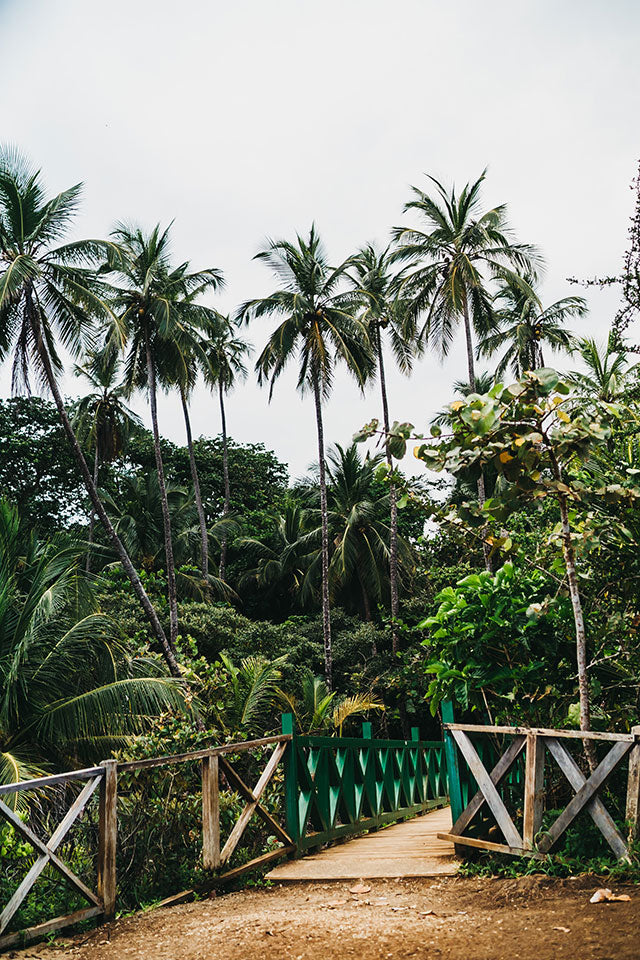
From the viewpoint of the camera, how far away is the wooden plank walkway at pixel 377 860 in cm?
588

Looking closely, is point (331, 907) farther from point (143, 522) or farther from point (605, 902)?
point (143, 522)

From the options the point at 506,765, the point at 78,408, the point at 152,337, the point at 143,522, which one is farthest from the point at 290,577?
the point at 506,765

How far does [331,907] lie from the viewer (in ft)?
16.8

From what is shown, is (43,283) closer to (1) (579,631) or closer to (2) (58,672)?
(2) (58,672)

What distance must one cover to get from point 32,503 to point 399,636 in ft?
50.6

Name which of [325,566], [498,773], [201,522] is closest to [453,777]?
[498,773]

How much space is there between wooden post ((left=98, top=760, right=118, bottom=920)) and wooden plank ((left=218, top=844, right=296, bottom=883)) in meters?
A: 0.93

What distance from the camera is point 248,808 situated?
6.47 meters

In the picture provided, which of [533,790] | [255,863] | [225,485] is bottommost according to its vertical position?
[255,863]

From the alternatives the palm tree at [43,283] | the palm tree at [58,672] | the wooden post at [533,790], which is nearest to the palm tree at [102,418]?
the palm tree at [43,283]

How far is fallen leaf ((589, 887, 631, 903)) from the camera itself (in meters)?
4.44

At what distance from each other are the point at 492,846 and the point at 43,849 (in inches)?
117

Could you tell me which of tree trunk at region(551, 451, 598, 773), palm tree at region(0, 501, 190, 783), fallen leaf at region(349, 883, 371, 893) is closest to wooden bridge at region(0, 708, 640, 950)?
tree trunk at region(551, 451, 598, 773)

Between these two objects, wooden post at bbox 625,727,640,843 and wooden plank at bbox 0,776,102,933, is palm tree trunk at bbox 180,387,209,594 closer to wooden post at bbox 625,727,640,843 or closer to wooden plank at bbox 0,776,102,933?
wooden plank at bbox 0,776,102,933
